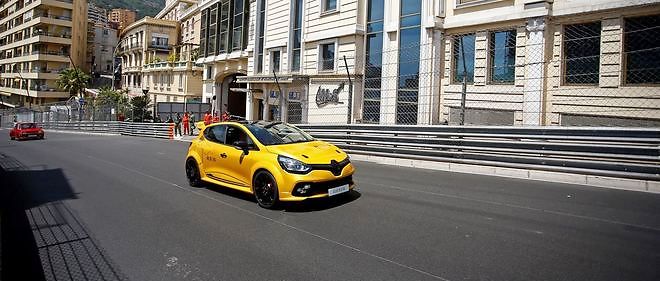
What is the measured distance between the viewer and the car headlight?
6352mm

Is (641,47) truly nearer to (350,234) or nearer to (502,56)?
(502,56)

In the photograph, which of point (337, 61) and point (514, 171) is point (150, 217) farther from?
point (337, 61)

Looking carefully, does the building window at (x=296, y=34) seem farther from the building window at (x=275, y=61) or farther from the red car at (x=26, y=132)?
the red car at (x=26, y=132)

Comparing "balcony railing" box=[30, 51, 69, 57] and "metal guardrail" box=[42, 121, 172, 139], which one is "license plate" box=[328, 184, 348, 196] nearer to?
"metal guardrail" box=[42, 121, 172, 139]

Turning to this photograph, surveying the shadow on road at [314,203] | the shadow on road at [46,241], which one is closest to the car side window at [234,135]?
the shadow on road at [314,203]

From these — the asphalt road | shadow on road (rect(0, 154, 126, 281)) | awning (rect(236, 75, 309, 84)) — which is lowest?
shadow on road (rect(0, 154, 126, 281))

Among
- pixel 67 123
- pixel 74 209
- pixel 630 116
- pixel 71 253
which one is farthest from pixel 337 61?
pixel 67 123

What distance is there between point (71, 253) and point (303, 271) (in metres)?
2.83

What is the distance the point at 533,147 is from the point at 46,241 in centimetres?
901

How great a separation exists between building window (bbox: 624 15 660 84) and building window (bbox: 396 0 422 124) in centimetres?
693

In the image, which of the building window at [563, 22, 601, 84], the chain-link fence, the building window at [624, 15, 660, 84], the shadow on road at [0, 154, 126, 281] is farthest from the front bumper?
the building window at [563, 22, 601, 84]

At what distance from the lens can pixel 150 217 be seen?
252 inches

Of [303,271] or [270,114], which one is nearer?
[303,271]

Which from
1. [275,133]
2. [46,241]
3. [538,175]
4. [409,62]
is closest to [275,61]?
[409,62]
